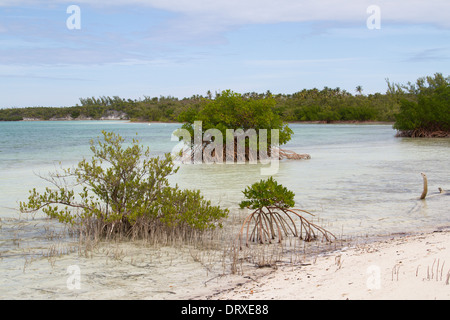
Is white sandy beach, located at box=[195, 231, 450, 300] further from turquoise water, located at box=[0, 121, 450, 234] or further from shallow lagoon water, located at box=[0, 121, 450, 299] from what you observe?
turquoise water, located at box=[0, 121, 450, 234]

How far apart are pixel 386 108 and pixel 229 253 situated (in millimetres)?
79358

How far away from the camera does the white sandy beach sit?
4164 millimetres

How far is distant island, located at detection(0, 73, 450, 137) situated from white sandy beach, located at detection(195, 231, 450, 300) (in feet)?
48.5

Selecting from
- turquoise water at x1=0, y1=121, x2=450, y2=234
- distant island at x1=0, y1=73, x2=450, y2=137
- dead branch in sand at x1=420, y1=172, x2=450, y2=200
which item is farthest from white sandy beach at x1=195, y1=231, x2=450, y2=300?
distant island at x1=0, y1=73, x2=450, y2=137

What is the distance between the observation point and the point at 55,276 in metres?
5.65

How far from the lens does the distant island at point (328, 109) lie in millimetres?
38062

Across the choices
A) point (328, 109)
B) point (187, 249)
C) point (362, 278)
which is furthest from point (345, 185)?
point (328, 109)

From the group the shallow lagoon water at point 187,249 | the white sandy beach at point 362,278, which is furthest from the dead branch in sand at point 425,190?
the white sandy beach at point 362,278

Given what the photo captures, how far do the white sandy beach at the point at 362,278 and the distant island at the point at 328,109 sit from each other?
48.5 ft

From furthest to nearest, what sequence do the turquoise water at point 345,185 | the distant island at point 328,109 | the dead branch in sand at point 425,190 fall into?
the distant island at point 328,109, the dead branch in sand at point 425,190, the turquoise water at point 345,185

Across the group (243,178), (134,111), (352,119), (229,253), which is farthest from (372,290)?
(134,111)

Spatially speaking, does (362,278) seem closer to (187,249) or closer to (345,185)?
(187,249)

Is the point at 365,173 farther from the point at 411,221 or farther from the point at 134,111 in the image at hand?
the point at 134,111

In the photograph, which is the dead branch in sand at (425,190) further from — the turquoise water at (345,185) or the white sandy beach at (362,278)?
the white sandy beach at (362,278)
